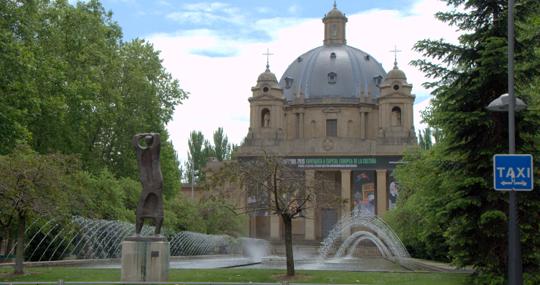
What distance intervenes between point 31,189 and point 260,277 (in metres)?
7.87

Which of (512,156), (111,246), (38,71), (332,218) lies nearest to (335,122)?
(332,218)

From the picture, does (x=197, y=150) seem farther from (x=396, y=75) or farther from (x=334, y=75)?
(x=396, y=75)

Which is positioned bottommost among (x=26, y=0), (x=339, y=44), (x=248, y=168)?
(x=248, y=168)

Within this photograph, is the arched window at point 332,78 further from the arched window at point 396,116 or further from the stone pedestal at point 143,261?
the stone pedestal at point 143,261

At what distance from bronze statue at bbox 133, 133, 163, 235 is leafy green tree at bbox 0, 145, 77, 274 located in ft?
12.9

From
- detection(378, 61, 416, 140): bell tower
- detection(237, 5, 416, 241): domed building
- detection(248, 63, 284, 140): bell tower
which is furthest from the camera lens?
detection(248, 63, 284, 140): bell tower

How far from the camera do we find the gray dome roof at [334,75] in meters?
96.1

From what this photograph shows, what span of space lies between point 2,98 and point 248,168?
32.2 ft

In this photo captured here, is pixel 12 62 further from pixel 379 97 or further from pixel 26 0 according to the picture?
pixel 379 97

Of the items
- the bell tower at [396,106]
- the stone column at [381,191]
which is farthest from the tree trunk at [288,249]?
the bell tower at [396,106]

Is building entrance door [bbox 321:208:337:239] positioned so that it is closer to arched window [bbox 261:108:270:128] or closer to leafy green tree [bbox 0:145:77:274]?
arched window [bbox 261:108:270:128]

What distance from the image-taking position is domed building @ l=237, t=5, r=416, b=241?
277 ft

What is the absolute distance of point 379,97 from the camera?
302ft

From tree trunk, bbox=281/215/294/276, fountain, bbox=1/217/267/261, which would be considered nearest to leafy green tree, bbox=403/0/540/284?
tree trunk, bbox=281/215/294/276
